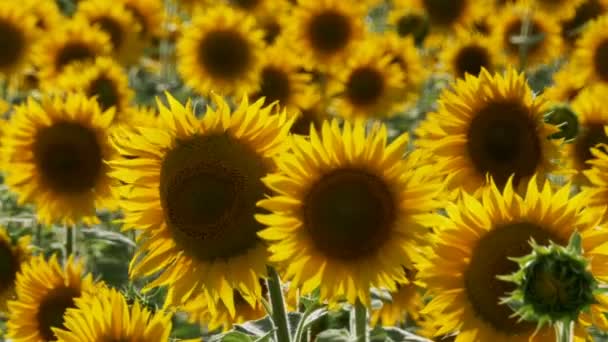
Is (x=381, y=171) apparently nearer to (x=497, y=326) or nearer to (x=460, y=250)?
(x=460, y=250)

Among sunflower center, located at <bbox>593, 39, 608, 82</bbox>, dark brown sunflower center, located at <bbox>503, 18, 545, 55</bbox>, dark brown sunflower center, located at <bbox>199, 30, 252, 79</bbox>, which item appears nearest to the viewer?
sunflower center, located at <bbox>593, 39, 608, 82</bbox>

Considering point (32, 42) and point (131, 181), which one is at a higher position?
point (32, 42)

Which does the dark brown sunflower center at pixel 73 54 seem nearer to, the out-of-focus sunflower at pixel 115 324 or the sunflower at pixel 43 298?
the sunflower at pixel 43 298

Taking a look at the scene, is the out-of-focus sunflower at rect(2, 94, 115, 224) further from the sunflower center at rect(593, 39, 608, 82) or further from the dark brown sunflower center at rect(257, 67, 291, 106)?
→ the sunflower center at rect(593, 39, 608, 82)

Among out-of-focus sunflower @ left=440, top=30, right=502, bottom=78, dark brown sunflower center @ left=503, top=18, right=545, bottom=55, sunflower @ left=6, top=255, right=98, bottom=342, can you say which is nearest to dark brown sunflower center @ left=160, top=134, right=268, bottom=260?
sunflower @ left=6, top=255, right=98, bottom=342

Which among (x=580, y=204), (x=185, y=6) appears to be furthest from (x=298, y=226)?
(x=185, y=6)

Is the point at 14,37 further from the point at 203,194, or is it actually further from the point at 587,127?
the point at 203,194
